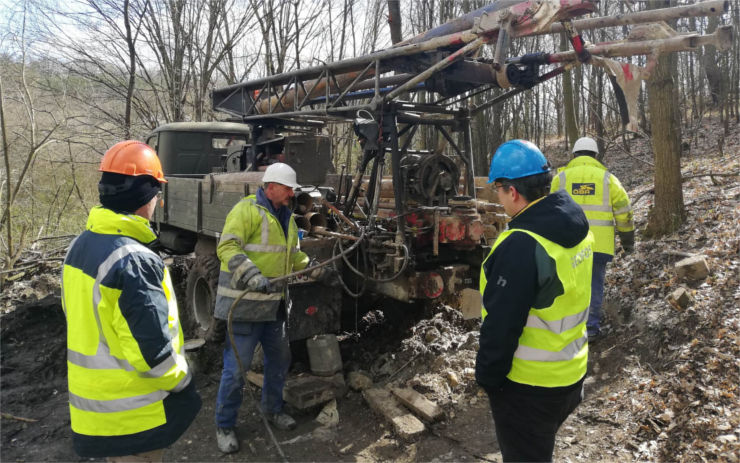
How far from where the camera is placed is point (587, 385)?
14.4 feet

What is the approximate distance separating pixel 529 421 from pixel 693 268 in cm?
433

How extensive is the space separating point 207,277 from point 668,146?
6.32 m

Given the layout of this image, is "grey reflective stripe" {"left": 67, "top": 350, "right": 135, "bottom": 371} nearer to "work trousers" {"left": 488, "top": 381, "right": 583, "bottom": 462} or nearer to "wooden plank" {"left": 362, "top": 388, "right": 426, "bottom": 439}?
"work trousers" {"left": 488, "top": 381, "right": 583, "bottom": 462}

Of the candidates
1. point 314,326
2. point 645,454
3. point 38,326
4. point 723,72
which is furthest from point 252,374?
point 723,72

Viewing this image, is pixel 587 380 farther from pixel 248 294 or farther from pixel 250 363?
pixel 248 294

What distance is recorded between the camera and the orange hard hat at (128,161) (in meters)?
2.18

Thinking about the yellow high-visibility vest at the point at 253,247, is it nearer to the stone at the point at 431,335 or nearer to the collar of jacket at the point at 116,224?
the collar of jacket at the point at 116,224

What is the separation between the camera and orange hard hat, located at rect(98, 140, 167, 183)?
2.18 meters

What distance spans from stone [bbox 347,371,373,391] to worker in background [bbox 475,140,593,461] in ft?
8.79

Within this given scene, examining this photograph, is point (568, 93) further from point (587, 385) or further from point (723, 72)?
point (587, 385)

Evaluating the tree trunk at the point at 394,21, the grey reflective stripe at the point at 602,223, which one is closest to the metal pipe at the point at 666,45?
the grey reflective stripe at the point at 602,223

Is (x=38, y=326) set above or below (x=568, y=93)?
below

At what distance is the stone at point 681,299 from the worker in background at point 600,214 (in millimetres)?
626

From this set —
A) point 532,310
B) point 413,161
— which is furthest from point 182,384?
point 413,161
